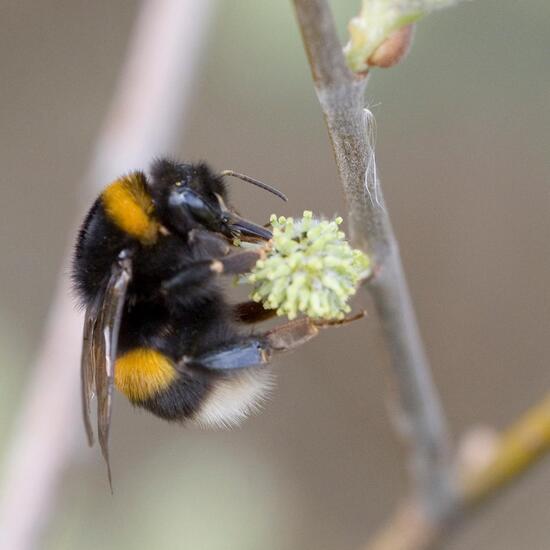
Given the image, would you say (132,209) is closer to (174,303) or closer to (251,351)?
(174,303)

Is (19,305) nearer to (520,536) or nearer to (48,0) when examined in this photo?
(48,0)

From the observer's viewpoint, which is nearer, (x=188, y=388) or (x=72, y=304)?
(x=188, y=388)

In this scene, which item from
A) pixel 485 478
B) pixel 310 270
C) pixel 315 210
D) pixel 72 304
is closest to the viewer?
pixel 310 270

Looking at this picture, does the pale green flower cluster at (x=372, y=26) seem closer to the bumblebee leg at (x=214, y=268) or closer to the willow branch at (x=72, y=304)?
the bumblebee leg at (x=214, y=268)

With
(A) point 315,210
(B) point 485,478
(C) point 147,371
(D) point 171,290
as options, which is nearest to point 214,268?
(D) point 171,290

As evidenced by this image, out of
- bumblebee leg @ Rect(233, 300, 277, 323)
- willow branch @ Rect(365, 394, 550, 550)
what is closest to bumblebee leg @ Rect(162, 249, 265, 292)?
bumblebee leg @ Rect(233, 300, 277, 323)

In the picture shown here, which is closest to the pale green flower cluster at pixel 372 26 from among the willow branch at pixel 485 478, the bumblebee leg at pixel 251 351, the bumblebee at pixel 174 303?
the bumblebee at pixel 174 303
